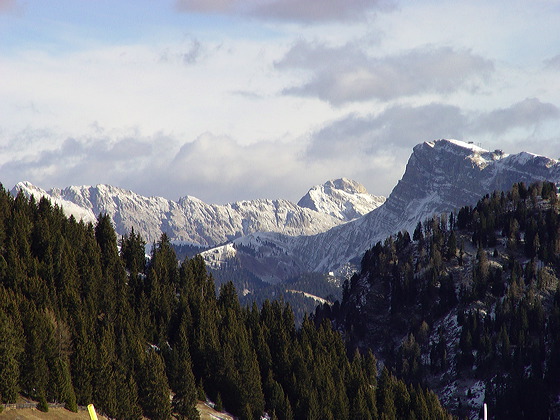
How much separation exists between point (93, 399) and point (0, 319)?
21942 mm

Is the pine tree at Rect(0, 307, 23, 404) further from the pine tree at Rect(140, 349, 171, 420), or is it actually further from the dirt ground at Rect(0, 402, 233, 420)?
the pine tree at Rect(140, 349, 171, 420)

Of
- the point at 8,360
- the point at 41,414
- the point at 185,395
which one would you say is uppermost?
the point at 185,395

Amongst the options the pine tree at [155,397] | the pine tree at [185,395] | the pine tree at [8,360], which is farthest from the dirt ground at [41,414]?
the pine tree at [185,395]

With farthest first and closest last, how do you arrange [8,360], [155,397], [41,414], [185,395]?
[185,395], [155,397], [8,360], [41,414]

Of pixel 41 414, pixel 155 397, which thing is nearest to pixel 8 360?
pixel 41 414

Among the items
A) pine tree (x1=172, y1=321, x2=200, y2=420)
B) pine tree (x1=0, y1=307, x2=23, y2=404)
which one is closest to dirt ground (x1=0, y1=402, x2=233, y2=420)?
pine tree (x1=0, y1=307, x2=23, y2=404)

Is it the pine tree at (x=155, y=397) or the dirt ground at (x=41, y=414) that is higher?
the pine tree at (x=155, y=397)

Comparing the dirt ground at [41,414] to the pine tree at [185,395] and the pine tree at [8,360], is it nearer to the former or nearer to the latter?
the pine tree at [8,360]

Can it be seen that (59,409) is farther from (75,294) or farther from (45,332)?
(75,294)

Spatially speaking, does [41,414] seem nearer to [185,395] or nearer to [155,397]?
[155,397]

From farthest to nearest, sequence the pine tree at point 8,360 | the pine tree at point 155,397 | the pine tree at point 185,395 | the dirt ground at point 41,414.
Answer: the pine tree at point 185,395 < the pine tree at point 155,397 < the pine tree at point 8,360 < the dirt ground at point 41,414

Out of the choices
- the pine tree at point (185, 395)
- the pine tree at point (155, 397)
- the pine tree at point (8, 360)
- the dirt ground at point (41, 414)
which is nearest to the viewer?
the dirt ground at point (41, 414)

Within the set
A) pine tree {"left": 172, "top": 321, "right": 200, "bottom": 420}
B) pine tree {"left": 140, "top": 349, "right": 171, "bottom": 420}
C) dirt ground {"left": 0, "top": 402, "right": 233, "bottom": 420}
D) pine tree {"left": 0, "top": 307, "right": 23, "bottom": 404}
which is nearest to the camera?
dirt ground {"left": 0, "top": 402, "right": 233, "bottom": 420}

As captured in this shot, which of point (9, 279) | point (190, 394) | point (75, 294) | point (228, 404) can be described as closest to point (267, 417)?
point (228, 404)
